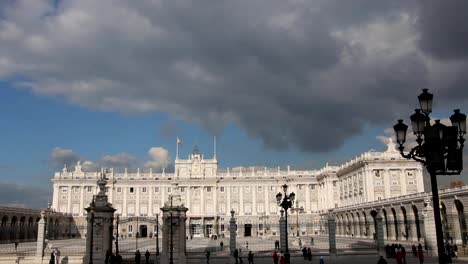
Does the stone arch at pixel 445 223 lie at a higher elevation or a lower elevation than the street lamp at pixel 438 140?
lower

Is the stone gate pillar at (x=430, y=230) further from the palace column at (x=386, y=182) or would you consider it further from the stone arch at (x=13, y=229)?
the stone arch at (x=13, y=229)

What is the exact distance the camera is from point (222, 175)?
105562mm

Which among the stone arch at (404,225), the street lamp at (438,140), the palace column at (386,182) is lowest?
the stone arch at (404,225)

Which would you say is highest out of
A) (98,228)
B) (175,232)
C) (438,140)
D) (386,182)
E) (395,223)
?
(386,182)

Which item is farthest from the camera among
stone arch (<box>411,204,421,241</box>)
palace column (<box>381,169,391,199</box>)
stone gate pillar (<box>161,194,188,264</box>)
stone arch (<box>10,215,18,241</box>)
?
palace column (<box>381,169,391,199</box>)

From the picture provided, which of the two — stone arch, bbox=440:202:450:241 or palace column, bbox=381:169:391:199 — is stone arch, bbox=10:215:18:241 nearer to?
stone arch, bbox=440:202:450:241

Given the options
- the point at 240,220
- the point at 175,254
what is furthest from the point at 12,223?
the point at 175,254

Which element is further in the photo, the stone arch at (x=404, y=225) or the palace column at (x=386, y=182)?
the palace column at (x=386, y=182)

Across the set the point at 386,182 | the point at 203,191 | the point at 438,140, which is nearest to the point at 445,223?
the point at 386,182

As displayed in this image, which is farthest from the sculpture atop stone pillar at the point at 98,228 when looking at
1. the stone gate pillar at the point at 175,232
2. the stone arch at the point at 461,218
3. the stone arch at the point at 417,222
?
the stone arch at the point at 417,222

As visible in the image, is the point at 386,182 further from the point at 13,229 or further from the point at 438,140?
the point at 438,140

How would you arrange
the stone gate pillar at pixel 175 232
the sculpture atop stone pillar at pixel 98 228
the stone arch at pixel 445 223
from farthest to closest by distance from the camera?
the stone arch at pixel 445 223
the stone gate pillar at pixel 175 232
the sculpture atop stone pillar at pixel 98 228

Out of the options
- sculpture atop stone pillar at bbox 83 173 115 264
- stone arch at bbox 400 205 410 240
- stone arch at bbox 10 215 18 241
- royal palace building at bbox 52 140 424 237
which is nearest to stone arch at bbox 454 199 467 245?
stone arch at bbox 400 205 410 240

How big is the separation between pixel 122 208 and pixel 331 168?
49.5 m
